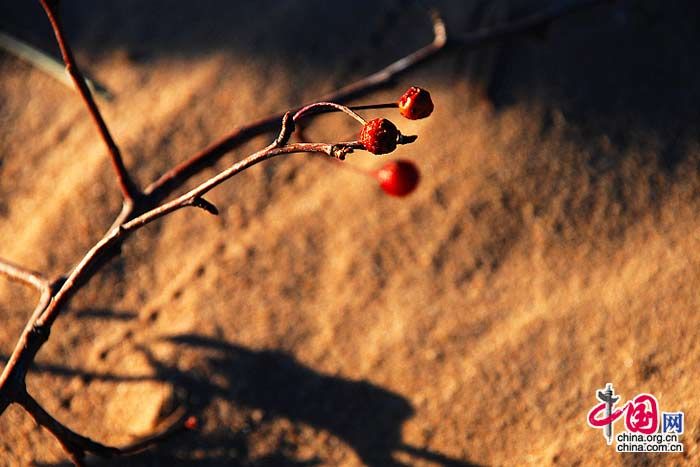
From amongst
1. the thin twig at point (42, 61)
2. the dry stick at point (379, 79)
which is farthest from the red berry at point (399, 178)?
the thin twig at point (42, 61)

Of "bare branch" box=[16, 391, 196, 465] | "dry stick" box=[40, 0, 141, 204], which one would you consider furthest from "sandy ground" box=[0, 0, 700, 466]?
"dry stick" box=[40, 0, 141, 204]

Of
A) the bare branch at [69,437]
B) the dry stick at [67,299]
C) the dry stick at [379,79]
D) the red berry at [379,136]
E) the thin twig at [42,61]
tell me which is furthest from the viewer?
the thin twig at [42,61]

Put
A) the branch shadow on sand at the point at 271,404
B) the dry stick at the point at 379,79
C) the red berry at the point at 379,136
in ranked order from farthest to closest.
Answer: the branch shadow on sand at the point at 271,404 < the dry stick at the point at 379,79 < the red berry at the point at 379,136

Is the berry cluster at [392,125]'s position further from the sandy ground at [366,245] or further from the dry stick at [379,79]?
the sandy ground at [366,245]

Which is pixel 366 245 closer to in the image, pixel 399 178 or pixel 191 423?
pixel 399 178

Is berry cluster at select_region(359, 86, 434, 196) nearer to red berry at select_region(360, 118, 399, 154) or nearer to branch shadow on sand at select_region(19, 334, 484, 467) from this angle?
red berry at select_region(360, 118, 399, 154)

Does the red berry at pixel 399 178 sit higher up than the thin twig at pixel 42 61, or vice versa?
the thin twig at pixel 42 61
